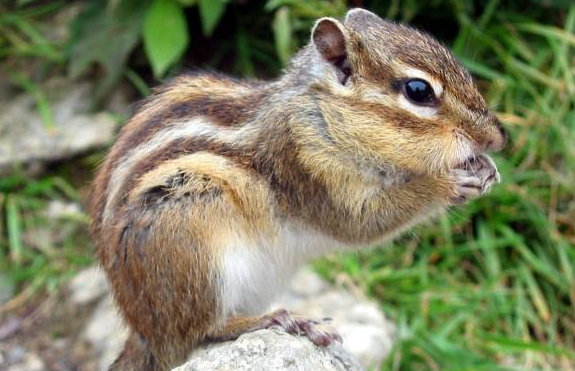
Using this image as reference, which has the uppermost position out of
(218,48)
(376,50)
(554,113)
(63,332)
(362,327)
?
(376,50)

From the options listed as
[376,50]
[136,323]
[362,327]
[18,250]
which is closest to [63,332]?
[18,250]

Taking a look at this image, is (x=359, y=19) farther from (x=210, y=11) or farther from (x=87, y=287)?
(x=87, y=287)

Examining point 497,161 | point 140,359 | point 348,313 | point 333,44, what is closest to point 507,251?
point 497,161

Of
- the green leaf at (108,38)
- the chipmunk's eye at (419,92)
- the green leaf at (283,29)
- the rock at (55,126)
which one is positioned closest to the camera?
the chipmunk's eye at (419,92)

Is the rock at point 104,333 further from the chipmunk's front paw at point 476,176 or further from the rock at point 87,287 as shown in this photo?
the chipmunk's front paw at point 476,176

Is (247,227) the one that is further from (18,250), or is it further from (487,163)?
(18,250)

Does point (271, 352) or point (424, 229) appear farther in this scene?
point (424, 229)

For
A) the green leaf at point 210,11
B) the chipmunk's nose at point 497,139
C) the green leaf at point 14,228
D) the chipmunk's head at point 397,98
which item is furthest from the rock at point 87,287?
the chipmunk's nose at point 497,139
